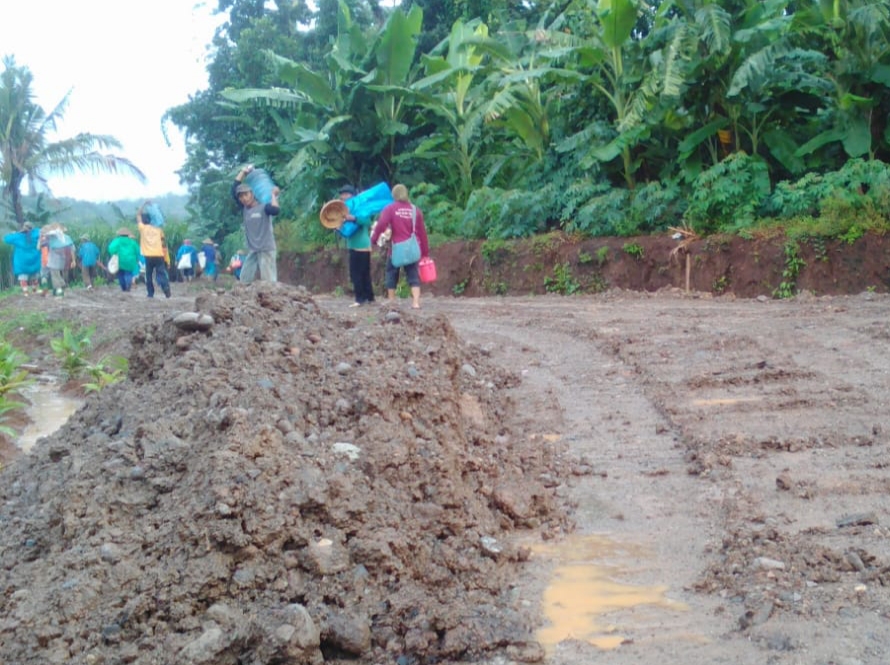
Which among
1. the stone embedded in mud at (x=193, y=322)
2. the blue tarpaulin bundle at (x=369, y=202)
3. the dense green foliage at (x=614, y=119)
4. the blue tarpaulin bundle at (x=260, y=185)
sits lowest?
the stone embedded in mud at (x=193, y=322)

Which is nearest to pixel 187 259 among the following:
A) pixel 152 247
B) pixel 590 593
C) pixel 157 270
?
pixel 157 270

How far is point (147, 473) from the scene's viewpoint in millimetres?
4215

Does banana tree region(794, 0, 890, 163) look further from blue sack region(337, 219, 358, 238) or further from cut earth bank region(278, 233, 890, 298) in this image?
blue sack region(337, 219, 358, 238)

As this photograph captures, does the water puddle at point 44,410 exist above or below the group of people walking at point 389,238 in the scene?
below

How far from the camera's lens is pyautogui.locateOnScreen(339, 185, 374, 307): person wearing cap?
12.3m

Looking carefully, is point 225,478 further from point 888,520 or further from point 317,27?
point 317,27

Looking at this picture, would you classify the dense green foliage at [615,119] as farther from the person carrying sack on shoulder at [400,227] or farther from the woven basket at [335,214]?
the woven basket at [335,214]

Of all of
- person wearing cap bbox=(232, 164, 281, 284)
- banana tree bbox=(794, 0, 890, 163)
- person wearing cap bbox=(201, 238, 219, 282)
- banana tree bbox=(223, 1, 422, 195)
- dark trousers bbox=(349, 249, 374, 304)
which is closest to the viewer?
person wearing cap bbox=(232, 164, 281, 284)

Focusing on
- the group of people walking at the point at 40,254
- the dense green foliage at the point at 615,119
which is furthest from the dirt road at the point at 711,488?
the group of people walking at the point at 40,254

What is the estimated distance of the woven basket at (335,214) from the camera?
12133 mm

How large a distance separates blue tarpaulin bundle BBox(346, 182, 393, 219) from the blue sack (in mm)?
134

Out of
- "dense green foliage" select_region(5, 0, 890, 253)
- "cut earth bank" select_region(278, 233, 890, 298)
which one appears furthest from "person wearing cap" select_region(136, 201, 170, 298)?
"cut earth bank" select_region(278, 233, 890, 298)

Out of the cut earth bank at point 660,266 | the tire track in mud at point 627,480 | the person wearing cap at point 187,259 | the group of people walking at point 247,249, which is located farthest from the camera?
the person wearing cap at point 187,259

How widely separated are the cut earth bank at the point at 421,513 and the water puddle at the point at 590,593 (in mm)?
13
